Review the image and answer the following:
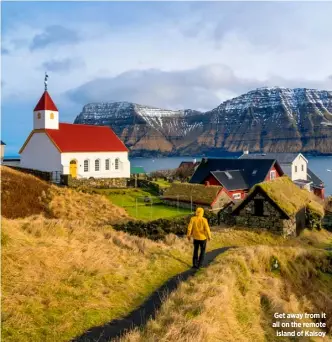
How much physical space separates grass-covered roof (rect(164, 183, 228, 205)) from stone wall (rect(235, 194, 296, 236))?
7726 mm

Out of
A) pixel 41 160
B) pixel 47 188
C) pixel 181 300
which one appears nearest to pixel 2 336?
pixel 181 300

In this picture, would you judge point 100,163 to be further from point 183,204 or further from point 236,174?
point 236,174

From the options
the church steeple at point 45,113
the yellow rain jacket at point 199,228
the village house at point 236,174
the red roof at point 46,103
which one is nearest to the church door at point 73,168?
the church steeple at point 45,113

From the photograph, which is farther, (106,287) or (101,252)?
(101,252)

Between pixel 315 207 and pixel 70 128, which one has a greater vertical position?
pixel 70 128

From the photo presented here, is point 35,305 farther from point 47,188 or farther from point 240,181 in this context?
point 240,181

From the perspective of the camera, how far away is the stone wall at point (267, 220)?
88.2 ft

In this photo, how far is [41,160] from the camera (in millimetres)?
45656

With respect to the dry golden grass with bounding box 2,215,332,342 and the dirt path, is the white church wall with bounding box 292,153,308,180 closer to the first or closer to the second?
the dry golden grass with bounding box 2,215,332,342

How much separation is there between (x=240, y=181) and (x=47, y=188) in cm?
2320

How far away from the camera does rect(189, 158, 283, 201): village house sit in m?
44.9

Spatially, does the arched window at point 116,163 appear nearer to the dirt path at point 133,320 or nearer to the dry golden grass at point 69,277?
the dry golden grass at point 69,277

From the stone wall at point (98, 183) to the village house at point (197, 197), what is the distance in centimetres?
950

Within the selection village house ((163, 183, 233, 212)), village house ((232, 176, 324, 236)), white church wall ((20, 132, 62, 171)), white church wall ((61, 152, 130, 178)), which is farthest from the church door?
village house ((232, 176, 324, 236))
